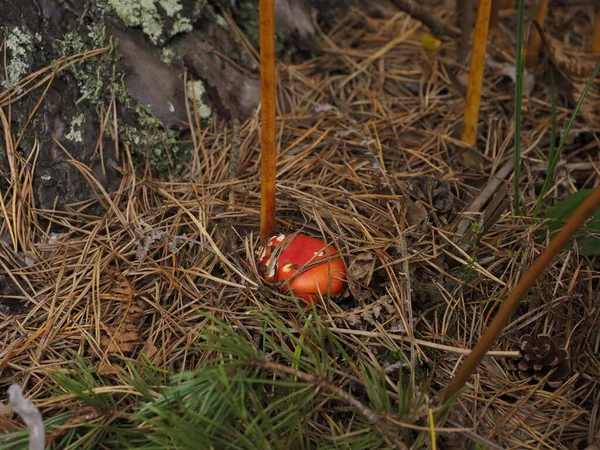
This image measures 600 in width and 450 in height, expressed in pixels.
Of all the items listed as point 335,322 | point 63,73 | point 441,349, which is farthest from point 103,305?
point 441,349

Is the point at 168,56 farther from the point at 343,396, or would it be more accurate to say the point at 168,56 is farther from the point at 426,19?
the point at 343,396

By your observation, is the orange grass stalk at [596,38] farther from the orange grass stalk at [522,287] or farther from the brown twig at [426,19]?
the orange grass stalk at [522,287]

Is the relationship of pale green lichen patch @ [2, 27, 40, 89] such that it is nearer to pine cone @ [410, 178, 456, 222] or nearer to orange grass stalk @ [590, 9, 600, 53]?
pine cone @ [410, 178, 456, 222]

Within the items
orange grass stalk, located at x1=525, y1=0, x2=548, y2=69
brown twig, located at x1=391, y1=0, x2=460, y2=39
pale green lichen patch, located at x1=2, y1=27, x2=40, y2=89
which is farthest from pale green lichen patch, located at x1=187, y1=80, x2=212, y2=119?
orange grass stalk, located at x1=525, y1=0, x2=548, y2=69

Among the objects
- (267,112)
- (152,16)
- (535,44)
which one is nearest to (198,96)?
(152,16)

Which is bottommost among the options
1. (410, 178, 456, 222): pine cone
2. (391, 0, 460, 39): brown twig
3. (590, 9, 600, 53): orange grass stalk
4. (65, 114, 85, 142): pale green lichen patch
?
(590, 9, 600, 53): orange grass stalk

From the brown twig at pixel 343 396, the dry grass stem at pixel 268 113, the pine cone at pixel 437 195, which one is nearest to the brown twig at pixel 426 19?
the pine cone at pixel 437 195
